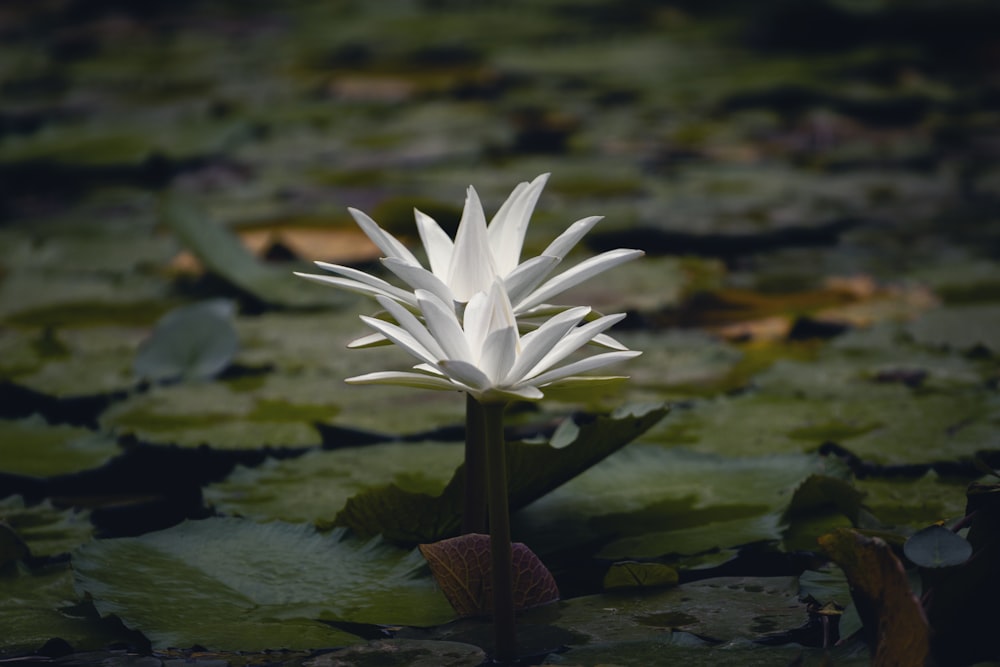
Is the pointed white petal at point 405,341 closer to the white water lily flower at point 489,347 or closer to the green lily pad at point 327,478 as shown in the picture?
the white water lily flower at point 489,347

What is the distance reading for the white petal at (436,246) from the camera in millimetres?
899

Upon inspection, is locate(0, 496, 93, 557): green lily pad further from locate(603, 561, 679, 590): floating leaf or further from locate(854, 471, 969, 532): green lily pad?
locate(854, 471, 969, 532): green lily pad

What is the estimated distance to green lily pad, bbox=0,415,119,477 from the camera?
4.24 feet

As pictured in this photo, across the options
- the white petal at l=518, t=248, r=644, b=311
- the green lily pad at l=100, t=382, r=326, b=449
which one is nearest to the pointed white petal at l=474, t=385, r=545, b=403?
the white petal at l=518, t=248, r=644, b=311

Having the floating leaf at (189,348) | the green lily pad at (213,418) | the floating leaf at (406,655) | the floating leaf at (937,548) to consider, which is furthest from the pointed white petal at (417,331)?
the floating leaf at (189,348)

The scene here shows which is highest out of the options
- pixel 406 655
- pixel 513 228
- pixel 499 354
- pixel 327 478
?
pixel 513 228

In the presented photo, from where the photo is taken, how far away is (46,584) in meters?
1.01

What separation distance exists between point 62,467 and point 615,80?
294 cm

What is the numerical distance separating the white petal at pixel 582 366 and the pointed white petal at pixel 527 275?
8 cm

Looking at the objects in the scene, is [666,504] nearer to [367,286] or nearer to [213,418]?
[367,286]

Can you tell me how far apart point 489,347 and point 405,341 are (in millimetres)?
72

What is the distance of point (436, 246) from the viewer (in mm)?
913

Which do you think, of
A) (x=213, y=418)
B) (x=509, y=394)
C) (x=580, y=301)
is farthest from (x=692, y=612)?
(x=580, y=301)

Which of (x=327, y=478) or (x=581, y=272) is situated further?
(x=327, y=478)
